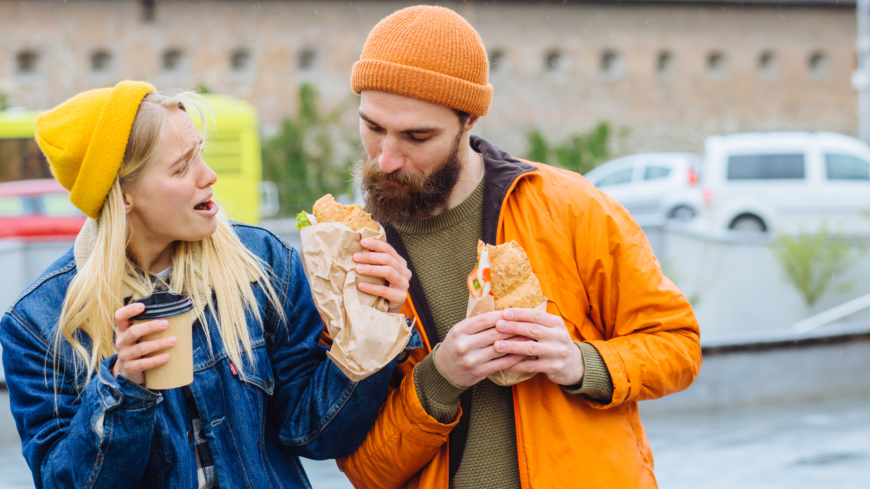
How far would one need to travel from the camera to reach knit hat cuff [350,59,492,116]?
1.82 meters

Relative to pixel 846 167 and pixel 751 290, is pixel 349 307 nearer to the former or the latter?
pixel 751 290

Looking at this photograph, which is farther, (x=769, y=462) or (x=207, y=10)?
(x=207, y=10)

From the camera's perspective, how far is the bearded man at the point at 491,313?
176cm

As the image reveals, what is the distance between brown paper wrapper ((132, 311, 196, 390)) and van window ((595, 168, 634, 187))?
16.4 m

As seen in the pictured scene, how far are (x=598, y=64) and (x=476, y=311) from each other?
2686 centimetres

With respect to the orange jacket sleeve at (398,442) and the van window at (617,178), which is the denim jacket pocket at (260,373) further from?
the van window at (617,178)

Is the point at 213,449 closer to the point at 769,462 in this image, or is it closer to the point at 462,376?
the point at 462,376

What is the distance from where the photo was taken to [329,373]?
1.82 metres

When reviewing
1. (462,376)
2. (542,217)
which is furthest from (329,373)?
(542,217)

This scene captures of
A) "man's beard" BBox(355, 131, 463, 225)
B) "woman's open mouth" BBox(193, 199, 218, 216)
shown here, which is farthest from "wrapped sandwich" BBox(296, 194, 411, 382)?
"woman's open mouth" BBox(193, 199, 218, 216)

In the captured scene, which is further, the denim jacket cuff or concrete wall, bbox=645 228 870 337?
concrete wall, bbox=645 228 870 337

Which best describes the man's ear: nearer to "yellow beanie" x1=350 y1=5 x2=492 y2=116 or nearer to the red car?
"yellow beanie" x1=350 y1=5 x2=492 y2=116

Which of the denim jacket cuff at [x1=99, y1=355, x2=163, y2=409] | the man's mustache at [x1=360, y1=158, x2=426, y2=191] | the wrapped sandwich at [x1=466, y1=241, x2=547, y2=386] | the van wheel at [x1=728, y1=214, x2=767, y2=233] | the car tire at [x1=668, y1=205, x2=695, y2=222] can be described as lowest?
the car tire at [x1=668, y1=205, x2=695, y2=222]

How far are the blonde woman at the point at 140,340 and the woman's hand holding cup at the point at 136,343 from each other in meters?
0.03
